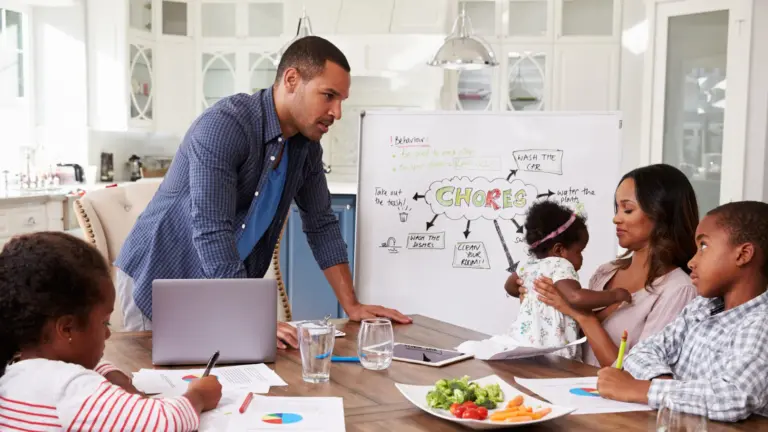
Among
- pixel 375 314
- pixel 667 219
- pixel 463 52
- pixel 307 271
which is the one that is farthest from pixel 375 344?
pixel 463 52

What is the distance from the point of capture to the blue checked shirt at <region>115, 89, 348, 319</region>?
193 cm

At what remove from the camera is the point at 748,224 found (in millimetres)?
1559

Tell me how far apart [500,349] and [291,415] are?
2.05 feet

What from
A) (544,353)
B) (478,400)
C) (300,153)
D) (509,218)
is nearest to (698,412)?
(478,400)

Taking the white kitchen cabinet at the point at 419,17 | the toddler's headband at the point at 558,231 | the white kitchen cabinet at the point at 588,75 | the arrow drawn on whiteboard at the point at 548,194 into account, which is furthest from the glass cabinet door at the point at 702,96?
the toddler's headband at the point at 558,231

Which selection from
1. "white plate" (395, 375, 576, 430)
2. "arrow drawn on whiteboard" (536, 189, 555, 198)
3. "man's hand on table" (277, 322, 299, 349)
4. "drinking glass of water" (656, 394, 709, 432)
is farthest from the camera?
"arrow drawn on whiteboard" (536, 189, 555, 198)

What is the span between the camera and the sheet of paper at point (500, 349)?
1738 millimetres

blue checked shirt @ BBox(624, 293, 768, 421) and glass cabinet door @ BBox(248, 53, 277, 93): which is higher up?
glass cabinet door @ BBox(248, 53, 277, 93)

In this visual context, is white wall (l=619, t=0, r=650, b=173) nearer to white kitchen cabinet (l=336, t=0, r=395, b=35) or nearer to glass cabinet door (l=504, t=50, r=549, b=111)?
glass cabinet door (l=504, t=50, r=549, b=111)

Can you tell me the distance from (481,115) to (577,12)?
3308 mm

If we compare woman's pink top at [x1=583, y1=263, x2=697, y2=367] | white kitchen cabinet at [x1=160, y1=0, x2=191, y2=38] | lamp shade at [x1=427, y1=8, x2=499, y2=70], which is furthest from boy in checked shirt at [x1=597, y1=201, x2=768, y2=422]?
white kitchen cabinet at [x1=160, y1=0, x2=191, y2=38]

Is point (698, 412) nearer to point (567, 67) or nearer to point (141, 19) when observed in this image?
point (567, 67)

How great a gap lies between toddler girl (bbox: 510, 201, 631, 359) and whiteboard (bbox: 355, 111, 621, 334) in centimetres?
53

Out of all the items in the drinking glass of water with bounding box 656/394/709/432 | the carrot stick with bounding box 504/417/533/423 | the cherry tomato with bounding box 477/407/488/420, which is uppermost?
the drinking glass of water with bounding box 656/394/709/432
